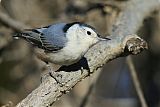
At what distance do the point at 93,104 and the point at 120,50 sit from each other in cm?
130

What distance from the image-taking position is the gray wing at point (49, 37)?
2551 millimetres

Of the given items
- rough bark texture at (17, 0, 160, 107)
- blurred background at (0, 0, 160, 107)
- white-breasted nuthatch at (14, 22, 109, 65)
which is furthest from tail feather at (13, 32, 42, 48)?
blurred background at (0, 0, 160, 107)

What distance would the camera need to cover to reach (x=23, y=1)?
3676 millimetres

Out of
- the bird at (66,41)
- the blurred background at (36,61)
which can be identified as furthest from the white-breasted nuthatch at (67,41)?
the blurred background at (36,61)

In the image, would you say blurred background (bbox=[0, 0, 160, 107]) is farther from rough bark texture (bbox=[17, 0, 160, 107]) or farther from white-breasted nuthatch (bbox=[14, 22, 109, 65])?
white-breasted nuthatch (bbox=[14, 22, 109, 65])

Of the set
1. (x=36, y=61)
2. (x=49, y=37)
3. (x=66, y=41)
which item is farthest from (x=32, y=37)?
(x=36, y=61)

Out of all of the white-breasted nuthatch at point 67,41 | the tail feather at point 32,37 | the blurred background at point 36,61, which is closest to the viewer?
the white-breasted nuthatch at point 67,41

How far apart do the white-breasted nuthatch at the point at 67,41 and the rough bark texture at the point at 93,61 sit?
0.07 metres

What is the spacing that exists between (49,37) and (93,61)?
294mm

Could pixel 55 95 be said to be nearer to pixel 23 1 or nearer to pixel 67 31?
pixel 67 31

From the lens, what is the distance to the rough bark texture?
2.23 meters

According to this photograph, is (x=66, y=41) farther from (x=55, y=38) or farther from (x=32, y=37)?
(x=32, y=37)

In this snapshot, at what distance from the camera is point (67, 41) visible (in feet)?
8.34

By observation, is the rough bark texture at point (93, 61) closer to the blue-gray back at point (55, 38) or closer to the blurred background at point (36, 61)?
the blue-gray back at point (55, 38)
